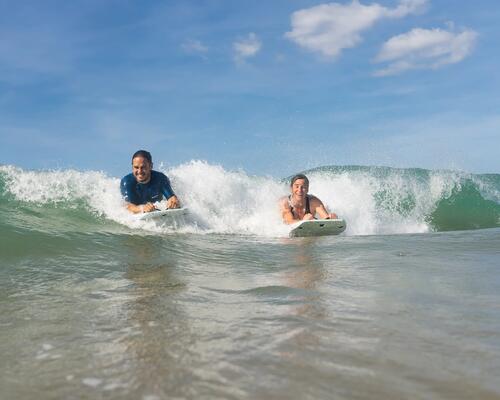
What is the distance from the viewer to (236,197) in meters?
13.5

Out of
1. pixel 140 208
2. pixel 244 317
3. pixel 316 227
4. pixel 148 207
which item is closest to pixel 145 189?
pixel 140 208

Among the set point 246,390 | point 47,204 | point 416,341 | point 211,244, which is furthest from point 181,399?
point 47,204

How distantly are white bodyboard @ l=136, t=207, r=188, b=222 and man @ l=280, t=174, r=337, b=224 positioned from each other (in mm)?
1999

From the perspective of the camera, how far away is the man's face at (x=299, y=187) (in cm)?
1004

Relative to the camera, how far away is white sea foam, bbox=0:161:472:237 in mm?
11258

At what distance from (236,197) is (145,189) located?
153 inches

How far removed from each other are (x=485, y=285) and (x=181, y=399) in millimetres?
3012

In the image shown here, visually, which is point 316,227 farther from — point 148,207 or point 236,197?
point 236,197

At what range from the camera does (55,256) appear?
583 centimetres

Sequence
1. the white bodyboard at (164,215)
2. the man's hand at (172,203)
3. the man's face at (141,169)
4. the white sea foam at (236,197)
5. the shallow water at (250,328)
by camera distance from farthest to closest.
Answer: the white sea foam at (236,197), the man's hand at (172,203), the man's face at (141,169), the white bodyboard at (164,215), the shallow water at (250,328)

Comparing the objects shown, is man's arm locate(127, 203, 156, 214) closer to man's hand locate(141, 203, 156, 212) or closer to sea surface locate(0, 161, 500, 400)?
man's hand locate(141, 203, 156, 212)

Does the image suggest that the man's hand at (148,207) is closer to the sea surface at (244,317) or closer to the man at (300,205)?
the sea surface at (244,317)

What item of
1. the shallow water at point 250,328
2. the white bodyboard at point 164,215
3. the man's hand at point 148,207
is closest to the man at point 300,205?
the white bodyboard at point 164,215

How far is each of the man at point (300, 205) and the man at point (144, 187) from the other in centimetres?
212
